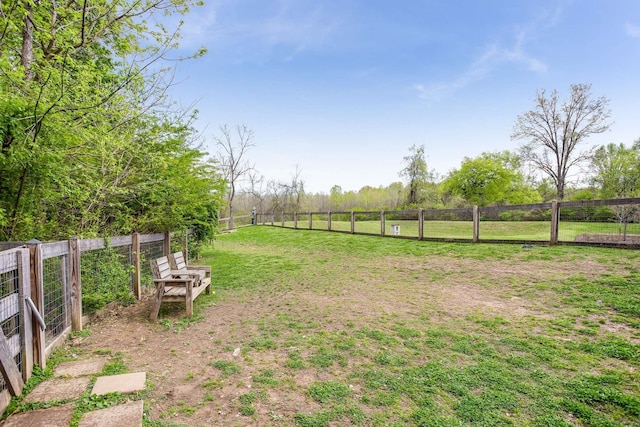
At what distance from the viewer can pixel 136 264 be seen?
5.25 m

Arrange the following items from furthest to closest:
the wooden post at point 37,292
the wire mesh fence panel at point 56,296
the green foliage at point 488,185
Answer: the green foliage at point 488,185, the wire mesh fence panel at point 56,296, the wooden post at point 37,292

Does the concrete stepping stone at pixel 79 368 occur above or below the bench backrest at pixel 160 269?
below

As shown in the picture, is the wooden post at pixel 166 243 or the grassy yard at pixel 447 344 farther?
the wooden post at pixel 166 243

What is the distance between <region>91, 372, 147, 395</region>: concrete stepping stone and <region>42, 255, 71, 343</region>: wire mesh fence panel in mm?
1245

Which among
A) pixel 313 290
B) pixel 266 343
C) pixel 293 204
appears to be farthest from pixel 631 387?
pixel 293 204

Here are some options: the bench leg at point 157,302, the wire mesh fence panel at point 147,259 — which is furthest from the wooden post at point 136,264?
the bench leg at point 157,302

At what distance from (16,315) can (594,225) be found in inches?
465

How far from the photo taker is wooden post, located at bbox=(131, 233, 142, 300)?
5.19m

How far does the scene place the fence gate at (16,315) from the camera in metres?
2.23

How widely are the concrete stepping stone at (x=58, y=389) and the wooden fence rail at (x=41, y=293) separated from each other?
0.45 ft

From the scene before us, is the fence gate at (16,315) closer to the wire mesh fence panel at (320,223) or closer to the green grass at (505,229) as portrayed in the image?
the green grass at (505,229)

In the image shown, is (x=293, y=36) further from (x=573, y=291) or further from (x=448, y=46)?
(x=573, y=291)

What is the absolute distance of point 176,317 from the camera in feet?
14.7

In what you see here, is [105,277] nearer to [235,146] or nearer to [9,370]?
[9,370]
